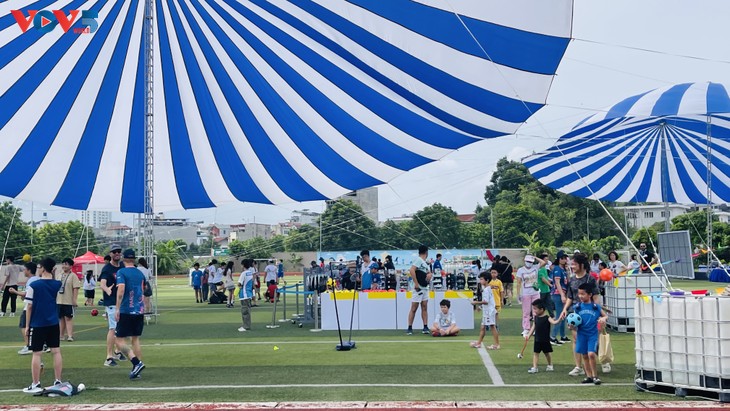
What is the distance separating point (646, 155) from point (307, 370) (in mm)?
20012

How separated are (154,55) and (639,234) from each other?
4236 cm

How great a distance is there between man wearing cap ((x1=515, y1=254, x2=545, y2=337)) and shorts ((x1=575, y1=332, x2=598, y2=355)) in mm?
3304

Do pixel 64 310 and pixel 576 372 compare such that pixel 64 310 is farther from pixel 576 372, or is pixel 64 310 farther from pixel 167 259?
pixel 167 259

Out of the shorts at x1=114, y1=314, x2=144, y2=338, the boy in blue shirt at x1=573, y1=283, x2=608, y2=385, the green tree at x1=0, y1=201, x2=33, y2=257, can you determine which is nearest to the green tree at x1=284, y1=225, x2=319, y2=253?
the green tree at x1=0, y1=201, x2=33, y2=257

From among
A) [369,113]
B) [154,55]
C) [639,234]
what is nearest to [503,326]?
[369,113]

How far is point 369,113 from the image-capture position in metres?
12.7

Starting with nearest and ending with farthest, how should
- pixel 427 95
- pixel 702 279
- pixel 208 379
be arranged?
pixel 208 379 < pixel 427 95 < pixel 702 279

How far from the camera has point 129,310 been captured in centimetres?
888

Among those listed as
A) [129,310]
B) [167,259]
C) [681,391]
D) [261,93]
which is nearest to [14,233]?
[167,259]

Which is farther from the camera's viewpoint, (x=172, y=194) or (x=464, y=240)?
(x=464, y=240)

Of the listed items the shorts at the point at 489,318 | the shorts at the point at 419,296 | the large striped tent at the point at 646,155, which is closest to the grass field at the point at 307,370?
the shorts at the point at 489,318

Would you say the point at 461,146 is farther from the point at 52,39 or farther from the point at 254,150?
the point at 52,39

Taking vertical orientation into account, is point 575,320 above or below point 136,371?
above

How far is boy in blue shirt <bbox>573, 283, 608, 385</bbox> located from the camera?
7.72 m
